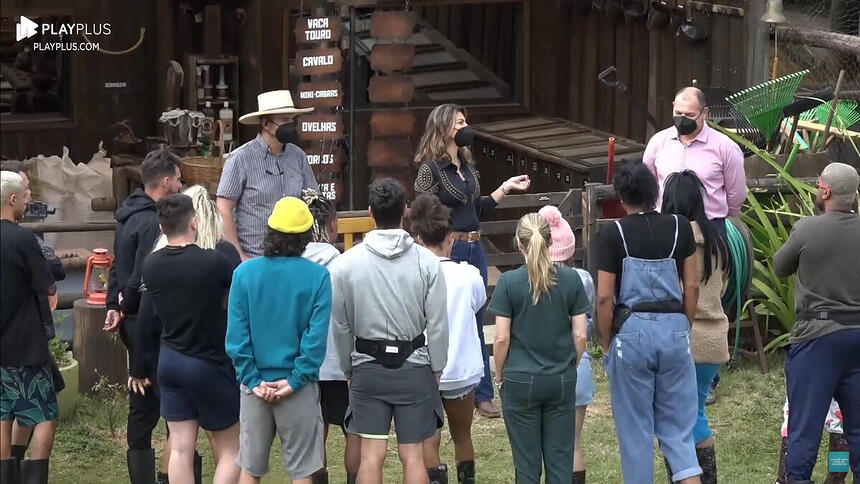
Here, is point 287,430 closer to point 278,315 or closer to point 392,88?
point 278,315

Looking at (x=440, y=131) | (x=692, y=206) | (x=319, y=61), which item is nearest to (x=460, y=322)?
(x=692, y=206)

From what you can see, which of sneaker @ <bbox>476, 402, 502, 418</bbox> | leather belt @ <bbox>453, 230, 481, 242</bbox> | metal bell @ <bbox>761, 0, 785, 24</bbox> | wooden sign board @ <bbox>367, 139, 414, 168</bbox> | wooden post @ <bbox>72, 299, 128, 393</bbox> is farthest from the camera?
wooden sign board @ <bbox>367, 139, 414, 168</bbox>

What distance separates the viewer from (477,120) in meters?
12.9


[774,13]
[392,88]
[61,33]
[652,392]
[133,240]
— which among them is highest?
[774,13]

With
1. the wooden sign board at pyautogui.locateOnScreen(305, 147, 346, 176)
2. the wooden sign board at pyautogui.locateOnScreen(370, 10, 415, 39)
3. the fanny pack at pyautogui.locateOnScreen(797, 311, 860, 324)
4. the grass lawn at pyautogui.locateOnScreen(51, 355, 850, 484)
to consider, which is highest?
the wooden sign board at pyautogui.locateOnScreen(370, 10, 415, 39)

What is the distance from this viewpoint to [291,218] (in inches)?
221

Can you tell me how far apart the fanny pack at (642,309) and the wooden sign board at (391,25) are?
4.91m

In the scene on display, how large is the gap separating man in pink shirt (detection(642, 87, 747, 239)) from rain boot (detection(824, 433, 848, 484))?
3.93 feet

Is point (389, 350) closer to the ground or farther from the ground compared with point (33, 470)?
farther from the ground

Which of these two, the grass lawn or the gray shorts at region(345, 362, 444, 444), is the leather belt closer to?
the grass lawn

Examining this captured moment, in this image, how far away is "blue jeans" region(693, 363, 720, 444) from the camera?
643 centimetres

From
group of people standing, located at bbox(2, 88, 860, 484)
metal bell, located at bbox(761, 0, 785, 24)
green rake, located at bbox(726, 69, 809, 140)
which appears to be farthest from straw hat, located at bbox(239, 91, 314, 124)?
metal bell, located at bbox(761, 0, 785, 24)

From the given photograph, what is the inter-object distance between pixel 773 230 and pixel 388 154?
303 centimetres

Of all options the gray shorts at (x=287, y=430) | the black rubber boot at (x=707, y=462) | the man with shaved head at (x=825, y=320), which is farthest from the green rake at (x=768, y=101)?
the gray shorts at (x=287, y=430)
